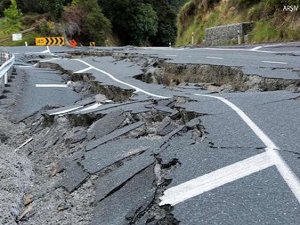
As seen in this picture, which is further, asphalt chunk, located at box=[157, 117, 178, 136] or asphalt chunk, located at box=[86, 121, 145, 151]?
asphalt chunk, located at box=[86, 121, 145, 151]

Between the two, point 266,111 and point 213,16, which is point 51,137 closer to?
point 266,111

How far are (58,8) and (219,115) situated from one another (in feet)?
170

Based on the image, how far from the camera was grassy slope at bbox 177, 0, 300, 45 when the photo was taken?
22.6 meters

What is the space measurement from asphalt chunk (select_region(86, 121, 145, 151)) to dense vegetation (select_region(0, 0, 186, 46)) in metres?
49.6

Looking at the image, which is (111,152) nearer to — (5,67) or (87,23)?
(5,67)

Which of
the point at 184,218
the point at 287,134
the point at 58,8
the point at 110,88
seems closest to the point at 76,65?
the point at 110,88

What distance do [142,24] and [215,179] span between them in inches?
2359

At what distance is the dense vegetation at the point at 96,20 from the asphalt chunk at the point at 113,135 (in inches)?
1954

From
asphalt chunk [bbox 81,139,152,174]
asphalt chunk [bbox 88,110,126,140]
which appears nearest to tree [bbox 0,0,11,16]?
asphalt chunk [bbox 88,110,126,140]

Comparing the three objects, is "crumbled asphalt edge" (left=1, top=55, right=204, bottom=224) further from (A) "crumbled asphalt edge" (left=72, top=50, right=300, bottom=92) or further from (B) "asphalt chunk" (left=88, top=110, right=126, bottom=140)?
(A) "crumbled asphalt edge" (left=72, top=50, right=300, bottom=92)

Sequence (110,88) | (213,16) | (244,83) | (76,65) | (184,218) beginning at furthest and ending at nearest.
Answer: (213,16) → (76,65) → (110,88) → (244,83) → (184,218)

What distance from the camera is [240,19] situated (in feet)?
92.9

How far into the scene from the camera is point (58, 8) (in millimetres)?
56031

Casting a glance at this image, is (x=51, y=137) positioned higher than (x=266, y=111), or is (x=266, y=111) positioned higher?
(x=266, y=111)
